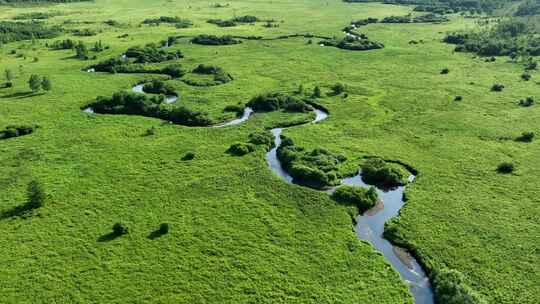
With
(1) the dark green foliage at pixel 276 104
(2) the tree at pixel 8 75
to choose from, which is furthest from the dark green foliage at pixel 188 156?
(2) the tree at pixel 8 75

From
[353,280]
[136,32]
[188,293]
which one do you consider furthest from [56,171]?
[136,32]

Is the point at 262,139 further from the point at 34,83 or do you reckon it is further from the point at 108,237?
the point at 34,83

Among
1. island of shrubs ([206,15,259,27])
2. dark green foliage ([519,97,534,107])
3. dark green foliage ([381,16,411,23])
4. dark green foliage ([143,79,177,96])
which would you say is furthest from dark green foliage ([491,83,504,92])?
island of shrubs ([206,15,259,27])

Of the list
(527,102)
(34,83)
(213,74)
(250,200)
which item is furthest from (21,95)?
(527,102)

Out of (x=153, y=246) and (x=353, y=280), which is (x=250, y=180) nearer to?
(x=153, y=246)

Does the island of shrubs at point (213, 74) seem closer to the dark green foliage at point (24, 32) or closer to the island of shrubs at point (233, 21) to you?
the island of shrubs at point (233, 21)
